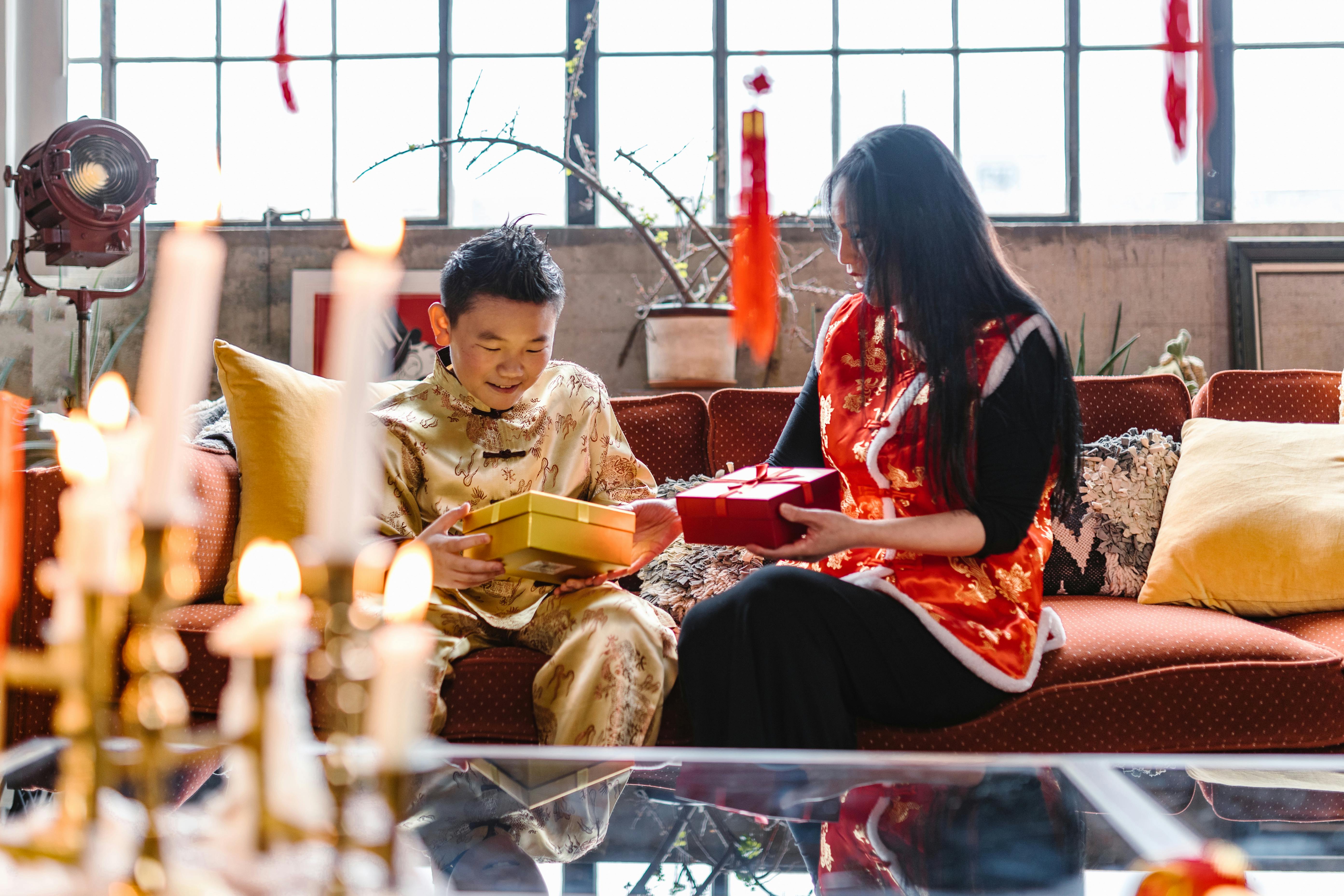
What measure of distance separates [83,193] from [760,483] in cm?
202

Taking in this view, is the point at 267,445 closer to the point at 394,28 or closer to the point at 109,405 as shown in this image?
the point at 109,405

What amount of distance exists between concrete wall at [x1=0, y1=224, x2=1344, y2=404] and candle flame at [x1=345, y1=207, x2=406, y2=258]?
317cm

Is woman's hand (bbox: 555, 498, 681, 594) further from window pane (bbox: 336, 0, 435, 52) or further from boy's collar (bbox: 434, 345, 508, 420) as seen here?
window pane (bbox: 336, 0, 435, 52)

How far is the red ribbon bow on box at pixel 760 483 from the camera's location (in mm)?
1362

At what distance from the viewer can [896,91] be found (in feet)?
12.1

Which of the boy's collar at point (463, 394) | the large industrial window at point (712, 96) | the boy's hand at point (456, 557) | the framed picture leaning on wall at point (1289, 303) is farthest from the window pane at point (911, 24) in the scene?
the boy's hand at point (456, 557)

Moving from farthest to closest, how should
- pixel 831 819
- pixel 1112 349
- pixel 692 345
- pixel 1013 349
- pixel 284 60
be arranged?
pixel 284 60, pixel 1112 349, pixel 692 345, pixel 1013 349, pixel 831 819

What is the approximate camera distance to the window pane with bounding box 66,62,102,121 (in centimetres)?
378

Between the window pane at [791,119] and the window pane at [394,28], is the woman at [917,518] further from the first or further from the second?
the window pane at [394,28]

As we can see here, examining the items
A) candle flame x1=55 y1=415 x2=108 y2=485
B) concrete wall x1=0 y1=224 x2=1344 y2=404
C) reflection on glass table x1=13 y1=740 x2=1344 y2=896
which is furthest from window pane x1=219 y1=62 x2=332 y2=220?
candle flame x1=55 y1=415 x2=108 y2=485

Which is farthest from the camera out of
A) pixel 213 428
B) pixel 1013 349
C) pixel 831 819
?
pixel 213 428

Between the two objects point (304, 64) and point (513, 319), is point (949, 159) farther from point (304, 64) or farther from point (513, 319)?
point (304, 64)

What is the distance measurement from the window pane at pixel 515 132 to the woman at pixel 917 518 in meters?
2.35

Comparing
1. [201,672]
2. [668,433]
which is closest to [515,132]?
[668,433]
